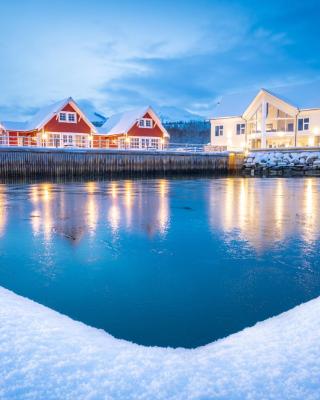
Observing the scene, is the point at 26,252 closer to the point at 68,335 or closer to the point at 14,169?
the point at 68,335

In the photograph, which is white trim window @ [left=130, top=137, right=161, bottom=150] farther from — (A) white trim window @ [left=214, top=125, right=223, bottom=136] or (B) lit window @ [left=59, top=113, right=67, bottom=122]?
(A) white trim window @ [left=214, top=125, right=223, bottom=136]

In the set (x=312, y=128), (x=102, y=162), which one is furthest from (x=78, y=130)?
(x=312, y=128)

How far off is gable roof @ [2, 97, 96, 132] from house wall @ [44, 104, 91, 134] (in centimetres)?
37

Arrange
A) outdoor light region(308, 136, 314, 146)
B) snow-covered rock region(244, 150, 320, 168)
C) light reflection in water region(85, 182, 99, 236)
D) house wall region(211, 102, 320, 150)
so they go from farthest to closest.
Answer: outdoor light region(308, 136, 314, 146)
house wall region(211, 102, 320, 150)
snow-covered rock region(244, 150, 320, 168)
light reflection in water region(85, 182, 99, 236)

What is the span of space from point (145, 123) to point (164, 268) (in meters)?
38.8

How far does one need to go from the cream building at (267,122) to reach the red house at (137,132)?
672cm

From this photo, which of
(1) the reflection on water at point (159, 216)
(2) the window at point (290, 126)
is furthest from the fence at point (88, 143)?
(1) the reflection on water at point (159, 216)

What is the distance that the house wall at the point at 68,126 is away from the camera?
3859 centimetres

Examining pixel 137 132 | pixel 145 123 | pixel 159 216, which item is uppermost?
pixel 145 123

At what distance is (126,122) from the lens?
4334 cm

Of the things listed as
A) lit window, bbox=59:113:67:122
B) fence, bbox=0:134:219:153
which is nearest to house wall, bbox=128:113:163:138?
fence, bbox=0:134:219:153

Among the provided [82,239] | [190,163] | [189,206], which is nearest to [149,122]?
[190,163]

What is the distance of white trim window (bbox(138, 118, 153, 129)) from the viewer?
42.8 meters

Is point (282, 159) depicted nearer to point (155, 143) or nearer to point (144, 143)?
point (155, 143)
